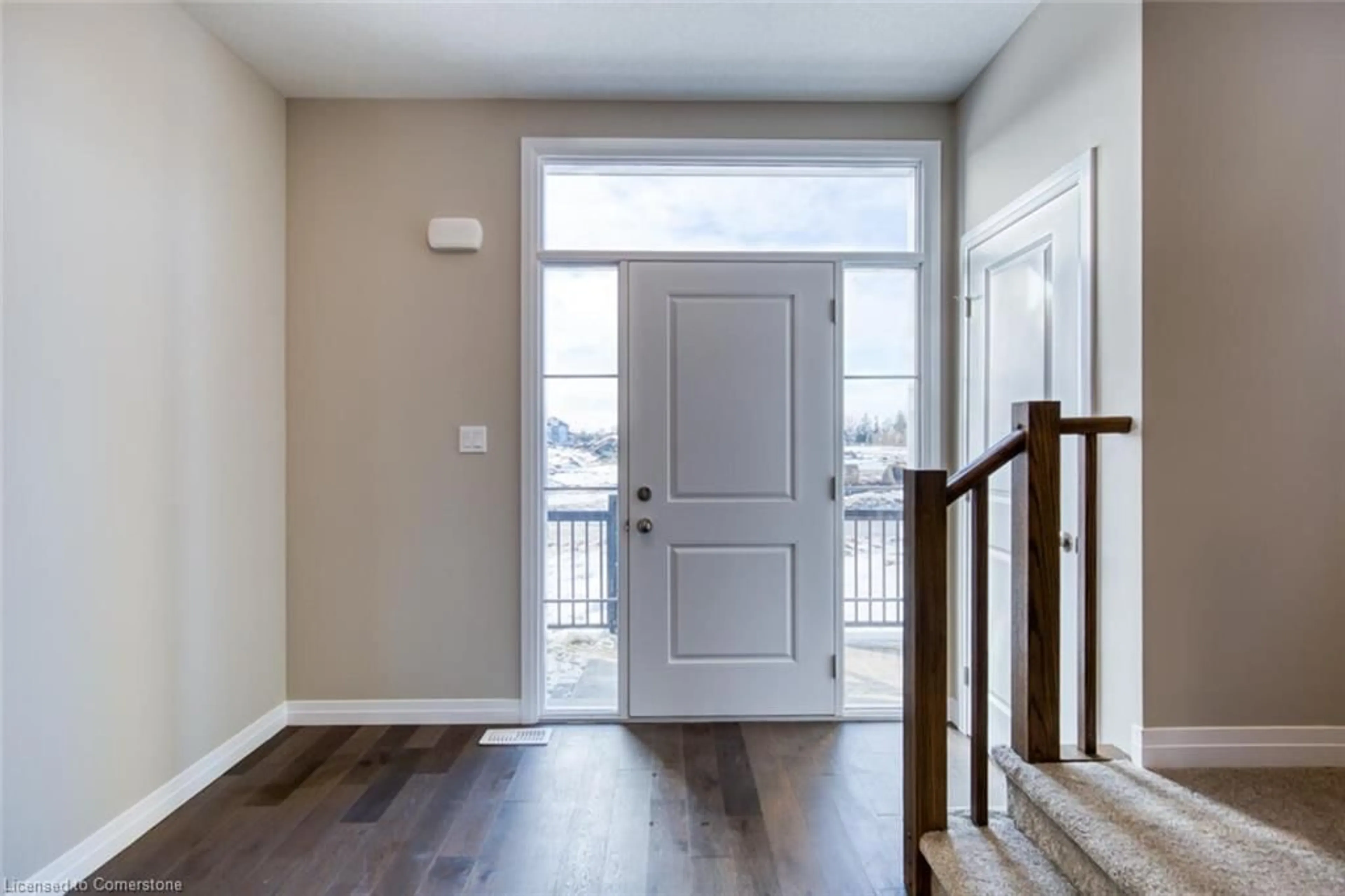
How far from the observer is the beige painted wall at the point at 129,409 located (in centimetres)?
173

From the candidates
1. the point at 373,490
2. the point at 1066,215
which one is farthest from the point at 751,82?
the point at 373,490

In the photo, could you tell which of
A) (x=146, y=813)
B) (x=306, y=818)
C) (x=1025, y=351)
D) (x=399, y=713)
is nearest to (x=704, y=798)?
(x=306, y=818)

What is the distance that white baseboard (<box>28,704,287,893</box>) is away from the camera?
183cm

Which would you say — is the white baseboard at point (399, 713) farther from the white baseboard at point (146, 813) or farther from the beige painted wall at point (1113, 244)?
the beige painted wall at point (1113, 244)

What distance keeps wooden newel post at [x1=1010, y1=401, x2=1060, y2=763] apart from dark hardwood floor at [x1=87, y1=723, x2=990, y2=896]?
60cm

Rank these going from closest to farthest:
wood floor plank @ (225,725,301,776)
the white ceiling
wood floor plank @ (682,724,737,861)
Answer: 1. wood floor plank @ (682,724,737,861)
2. the white ceiling
3. wood floor plank @ (225,725,301,776)

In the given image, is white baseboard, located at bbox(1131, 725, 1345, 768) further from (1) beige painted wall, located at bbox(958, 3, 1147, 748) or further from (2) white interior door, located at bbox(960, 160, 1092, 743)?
(2) white interior door, located at bbox(960, 160, 1092, 743)

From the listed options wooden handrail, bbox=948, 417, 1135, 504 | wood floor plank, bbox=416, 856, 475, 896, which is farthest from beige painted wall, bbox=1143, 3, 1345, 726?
wood floor plank, bbox=416, 856, 475, 896

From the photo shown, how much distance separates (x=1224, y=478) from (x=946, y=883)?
1279mm

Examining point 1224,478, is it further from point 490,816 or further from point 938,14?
point 490,816

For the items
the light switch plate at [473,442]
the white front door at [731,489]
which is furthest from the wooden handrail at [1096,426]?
the light switch plate at [473,442]

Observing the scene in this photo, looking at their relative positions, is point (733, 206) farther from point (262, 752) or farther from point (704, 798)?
point (262, 752)

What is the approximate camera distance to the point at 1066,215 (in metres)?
2.14

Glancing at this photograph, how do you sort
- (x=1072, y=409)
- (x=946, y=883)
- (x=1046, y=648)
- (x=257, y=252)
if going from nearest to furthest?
(x=946, y=883)
(x=1046, y=648)
(x=1072, y=409)
(x=257, y=252)
